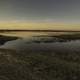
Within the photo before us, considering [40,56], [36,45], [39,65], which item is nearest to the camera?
[39,65]

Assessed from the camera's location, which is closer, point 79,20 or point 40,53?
→ point 40,53

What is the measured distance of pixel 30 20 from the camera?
1.16 m

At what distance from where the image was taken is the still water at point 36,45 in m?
0.99

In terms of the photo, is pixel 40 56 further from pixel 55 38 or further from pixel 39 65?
pixel 55 38

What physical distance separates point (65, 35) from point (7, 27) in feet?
1.10

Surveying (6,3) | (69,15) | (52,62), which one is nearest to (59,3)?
(69,15)

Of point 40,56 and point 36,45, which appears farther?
point 36,45

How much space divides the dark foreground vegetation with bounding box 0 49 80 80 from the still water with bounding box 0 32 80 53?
0.05 m

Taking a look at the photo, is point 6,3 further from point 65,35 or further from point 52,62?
point 52,62

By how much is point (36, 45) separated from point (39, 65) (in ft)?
0.99

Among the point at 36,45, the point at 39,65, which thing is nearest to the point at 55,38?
the point at 36,45

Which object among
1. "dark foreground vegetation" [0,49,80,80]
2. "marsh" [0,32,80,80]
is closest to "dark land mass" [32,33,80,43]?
"marsh" [0,32,80,80]

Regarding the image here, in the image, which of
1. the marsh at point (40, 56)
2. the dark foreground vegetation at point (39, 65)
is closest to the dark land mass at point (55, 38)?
the marsh at point (40, 56)

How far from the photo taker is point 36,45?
1.05 metres
